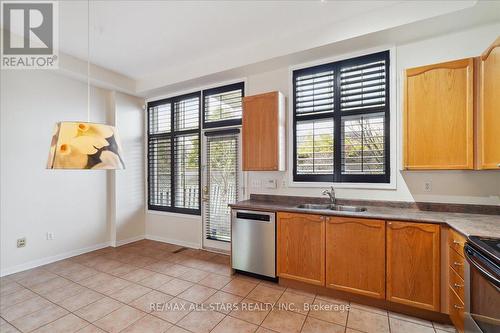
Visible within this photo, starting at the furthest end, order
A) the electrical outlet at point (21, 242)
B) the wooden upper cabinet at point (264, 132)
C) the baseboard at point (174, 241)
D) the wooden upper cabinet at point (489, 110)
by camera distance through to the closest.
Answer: the baseboard at point (174, 241) → the electrical outlet at point (21, 242) → the wooden upper cabinet at point (264, 132) → the wooden upper cabinet at point (489, 110)

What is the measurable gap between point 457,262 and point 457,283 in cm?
17

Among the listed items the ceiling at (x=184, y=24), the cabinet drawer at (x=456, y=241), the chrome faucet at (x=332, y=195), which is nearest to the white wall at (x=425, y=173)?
the chrome faucet at (x=332, y=195)

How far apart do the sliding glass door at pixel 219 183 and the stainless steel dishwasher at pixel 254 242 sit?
818 millimetres

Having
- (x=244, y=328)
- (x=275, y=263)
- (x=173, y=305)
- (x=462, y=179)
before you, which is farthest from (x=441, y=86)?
(x=173, y=305)

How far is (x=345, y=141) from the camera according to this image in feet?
9.82

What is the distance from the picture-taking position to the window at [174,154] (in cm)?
431

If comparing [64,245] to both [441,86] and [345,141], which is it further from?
[441,86]

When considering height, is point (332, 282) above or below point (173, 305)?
above

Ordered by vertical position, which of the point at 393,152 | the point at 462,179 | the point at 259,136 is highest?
the point at 259,136

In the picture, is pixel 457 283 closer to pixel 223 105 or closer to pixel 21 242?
pixel 223 105

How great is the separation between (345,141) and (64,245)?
4.60 meters

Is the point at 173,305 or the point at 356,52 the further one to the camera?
the point at 356,52

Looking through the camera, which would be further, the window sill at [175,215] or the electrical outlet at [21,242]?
the window sill at [175,215]

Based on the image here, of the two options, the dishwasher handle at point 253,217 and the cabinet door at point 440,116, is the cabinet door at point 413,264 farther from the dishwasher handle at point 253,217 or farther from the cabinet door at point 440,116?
the dishwasher handle at point 253,217
